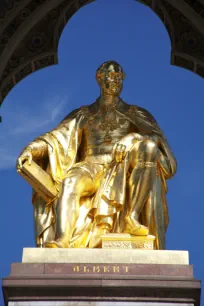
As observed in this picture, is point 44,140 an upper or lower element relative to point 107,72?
lower

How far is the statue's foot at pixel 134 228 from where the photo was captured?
29.3 ft

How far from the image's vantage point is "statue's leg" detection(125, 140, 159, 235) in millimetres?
9258

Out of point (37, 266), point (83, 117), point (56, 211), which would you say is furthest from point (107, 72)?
point (37, 266)

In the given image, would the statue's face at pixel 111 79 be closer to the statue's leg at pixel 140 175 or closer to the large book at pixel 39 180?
the statue's leg at pixel 140 175

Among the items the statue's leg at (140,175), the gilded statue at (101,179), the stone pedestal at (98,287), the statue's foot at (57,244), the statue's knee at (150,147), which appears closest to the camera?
the stone pedestal at (98,287)

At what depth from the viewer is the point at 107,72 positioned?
10.4 meters

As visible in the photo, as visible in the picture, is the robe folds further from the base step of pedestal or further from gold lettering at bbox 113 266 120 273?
gold lettering at bbox 113 266 120 273

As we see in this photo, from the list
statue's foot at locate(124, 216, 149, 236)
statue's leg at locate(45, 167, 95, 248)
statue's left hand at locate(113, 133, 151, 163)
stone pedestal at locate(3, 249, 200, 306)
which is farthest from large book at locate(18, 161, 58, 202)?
stone pedestal at locate(3, 249, 200, 306)

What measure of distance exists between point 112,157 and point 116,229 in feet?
2.69

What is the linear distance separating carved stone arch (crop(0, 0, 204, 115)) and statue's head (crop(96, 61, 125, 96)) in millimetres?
1896

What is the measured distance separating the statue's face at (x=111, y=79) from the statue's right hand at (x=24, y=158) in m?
1.40

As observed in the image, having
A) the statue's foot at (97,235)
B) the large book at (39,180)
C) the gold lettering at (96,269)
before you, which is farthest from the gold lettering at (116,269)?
the large book at (39,180)

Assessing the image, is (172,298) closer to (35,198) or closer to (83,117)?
(35,198)

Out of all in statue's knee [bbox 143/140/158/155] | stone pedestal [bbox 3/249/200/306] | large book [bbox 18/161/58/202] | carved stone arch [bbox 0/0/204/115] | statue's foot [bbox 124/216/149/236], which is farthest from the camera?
carved stone arch [bbox 0/0/204/115]
